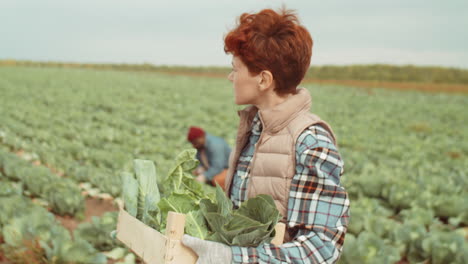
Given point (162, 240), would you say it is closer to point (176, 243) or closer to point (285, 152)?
point (176, 243)

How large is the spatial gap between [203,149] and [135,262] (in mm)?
3204

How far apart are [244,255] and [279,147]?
429 millimetres

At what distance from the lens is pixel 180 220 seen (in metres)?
1.36

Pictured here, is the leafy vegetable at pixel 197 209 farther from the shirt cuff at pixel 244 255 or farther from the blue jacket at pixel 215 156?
the blue jacket at pixel 215 156

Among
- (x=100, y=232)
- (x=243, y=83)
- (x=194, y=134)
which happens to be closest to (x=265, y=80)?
(x=243, y=83)

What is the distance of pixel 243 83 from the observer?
1.72 metres

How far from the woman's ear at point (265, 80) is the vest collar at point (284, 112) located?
9 cm

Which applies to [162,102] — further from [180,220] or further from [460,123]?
[180,220]

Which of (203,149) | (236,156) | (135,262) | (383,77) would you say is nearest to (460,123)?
(203,149)

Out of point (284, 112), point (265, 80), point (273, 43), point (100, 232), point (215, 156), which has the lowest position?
point (100, 232)

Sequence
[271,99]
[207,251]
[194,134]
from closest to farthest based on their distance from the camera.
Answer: [207,251]
[271,99]
[194,134]

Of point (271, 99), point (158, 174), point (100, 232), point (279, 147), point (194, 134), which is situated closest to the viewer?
point (279, 147)

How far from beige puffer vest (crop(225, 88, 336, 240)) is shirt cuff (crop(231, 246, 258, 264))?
10.5 inches

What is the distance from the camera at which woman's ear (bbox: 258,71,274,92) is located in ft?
5.48
